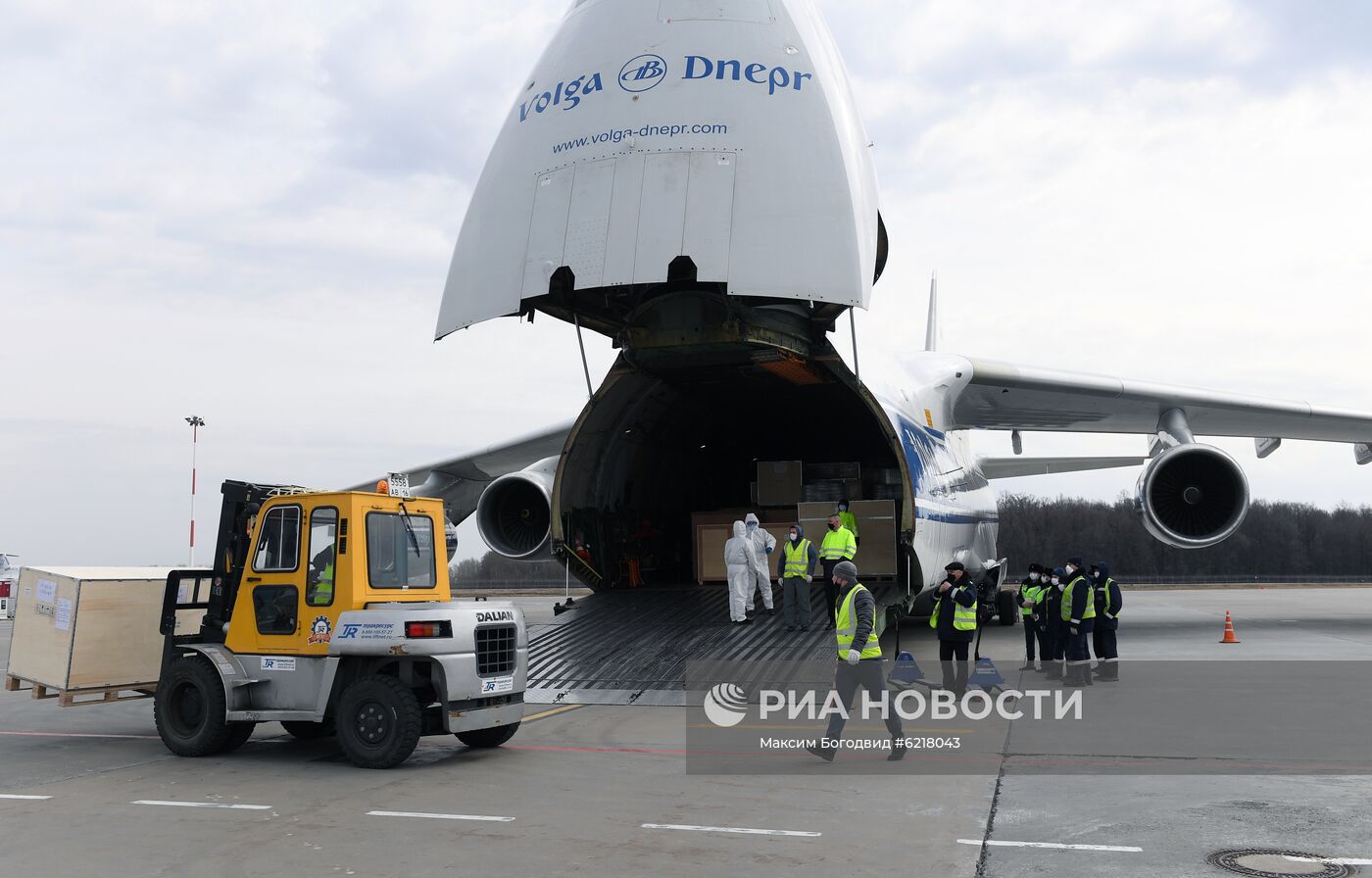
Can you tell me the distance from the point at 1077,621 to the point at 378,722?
7.47 meters

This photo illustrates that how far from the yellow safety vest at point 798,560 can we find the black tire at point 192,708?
5.85 m

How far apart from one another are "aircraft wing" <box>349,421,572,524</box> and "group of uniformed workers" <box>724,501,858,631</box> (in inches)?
236

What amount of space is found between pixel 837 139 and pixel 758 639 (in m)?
5.15

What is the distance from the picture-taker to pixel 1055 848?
5.11 metres

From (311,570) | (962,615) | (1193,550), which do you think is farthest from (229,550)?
(1193,550)

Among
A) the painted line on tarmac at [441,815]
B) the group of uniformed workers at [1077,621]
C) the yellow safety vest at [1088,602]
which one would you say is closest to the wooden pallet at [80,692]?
the painted line on tarmac at [441,815]

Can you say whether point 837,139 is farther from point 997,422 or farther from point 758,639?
point 997,422

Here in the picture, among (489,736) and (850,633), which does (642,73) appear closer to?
(850,633)

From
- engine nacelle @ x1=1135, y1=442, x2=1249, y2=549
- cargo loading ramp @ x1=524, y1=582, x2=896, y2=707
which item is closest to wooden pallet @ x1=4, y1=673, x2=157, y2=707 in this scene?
cargo loading ramp @ x1=524, y1=582, x2=896, y2=707

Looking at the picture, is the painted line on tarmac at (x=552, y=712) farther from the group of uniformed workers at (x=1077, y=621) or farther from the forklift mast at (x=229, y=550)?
the group of uniformed workers at (x=1077, y=621)

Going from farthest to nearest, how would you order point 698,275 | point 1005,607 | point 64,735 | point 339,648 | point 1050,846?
point 1005,607 → point 698,275 → point 64,735 → point 339,648 → point 1050,846

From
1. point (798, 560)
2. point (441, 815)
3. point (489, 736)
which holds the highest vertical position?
point (798, 560)

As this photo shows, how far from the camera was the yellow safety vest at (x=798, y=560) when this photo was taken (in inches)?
466

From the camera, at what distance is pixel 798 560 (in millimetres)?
11922
